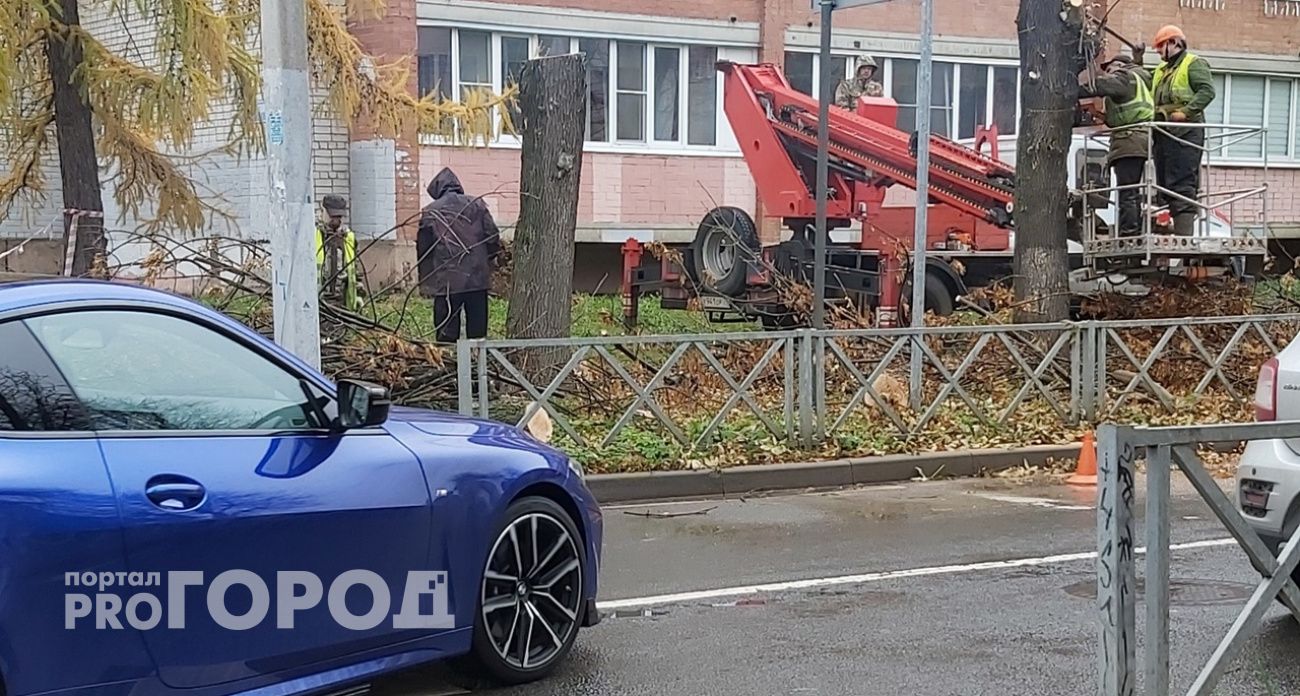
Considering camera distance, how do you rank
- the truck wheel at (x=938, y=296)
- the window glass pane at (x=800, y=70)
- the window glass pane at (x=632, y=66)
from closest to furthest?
the truck wheel at (x=938, y=296) < the window glass pane at (x=632, y=66) < the window glass pane at (x=800, y=70)

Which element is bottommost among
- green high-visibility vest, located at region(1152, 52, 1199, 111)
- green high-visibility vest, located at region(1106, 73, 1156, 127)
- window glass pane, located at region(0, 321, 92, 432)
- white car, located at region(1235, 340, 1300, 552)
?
white car, located at region(1235, 340, 1300, 552)

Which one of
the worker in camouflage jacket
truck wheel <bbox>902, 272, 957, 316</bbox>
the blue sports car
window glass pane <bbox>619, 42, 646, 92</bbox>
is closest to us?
the blue sports car

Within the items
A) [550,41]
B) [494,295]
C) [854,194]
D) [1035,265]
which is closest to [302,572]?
[1035,265]

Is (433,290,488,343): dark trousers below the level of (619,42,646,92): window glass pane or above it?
below

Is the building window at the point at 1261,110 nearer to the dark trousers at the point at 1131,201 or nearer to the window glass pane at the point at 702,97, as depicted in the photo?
the window glass pane at the point at 702,97

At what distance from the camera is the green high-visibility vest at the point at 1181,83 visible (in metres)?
13.2

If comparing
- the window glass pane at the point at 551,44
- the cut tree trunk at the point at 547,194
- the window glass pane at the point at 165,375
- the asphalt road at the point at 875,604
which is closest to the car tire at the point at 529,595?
the asphalt road at the point at 875,604

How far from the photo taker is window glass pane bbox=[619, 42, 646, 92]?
21.1 meters

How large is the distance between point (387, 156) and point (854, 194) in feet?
22.6

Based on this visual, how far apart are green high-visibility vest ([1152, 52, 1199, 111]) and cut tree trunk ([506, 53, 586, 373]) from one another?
586 cm

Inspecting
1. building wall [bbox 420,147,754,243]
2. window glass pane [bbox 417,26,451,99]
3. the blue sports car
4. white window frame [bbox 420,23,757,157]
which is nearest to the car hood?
the blue sports car

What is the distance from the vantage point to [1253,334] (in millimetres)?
12344

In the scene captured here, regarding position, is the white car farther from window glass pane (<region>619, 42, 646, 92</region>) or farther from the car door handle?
window glass pane (<region>619, 42, 646, 92</region>)

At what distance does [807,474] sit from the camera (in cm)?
991
